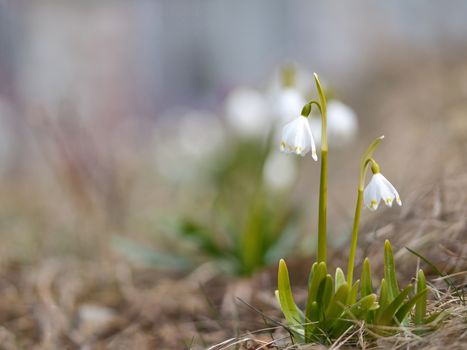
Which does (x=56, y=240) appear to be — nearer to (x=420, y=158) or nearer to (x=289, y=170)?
(x=289, y=170)

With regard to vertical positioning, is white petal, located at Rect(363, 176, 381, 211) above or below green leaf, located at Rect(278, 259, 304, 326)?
above

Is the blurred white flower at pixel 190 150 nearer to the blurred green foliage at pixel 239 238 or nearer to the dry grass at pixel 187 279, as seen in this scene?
the dry grass at pixel 187 279

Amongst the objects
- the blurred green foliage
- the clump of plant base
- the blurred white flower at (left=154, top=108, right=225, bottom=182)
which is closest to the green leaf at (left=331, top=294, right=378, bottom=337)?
the clump of plant base

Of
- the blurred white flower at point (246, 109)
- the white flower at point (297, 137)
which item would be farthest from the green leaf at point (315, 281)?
the blurred white flower at point (246, 109)

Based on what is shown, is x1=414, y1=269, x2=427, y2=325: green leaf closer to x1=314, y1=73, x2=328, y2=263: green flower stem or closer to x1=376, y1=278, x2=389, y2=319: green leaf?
x1=376, y1=278, x2=389, y2=319: green leaf

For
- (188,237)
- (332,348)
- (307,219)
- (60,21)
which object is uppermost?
(60,21)

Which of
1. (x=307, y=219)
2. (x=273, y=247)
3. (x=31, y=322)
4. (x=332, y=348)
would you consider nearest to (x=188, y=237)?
(x=273, y=247)

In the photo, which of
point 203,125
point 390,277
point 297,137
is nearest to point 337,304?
point 390,277
